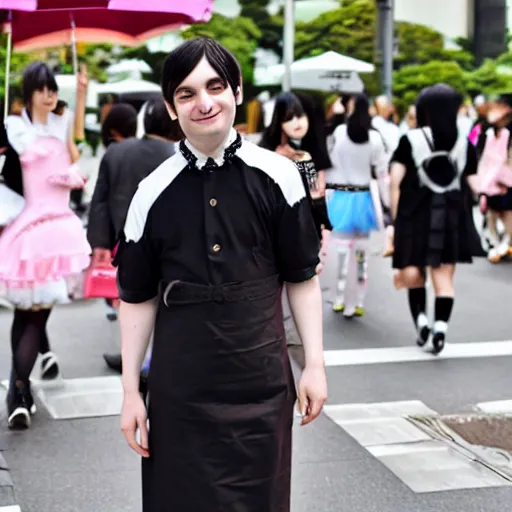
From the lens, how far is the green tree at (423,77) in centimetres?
3050

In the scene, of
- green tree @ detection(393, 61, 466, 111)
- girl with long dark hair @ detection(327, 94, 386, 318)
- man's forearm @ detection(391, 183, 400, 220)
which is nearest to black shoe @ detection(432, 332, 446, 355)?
man's forearm @ detection(391, 183, 400, 220)

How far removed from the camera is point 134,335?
10.4 feet

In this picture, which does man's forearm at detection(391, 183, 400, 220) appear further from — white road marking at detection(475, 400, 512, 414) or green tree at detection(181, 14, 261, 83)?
green tree at detection(181, 14, 261, 83)

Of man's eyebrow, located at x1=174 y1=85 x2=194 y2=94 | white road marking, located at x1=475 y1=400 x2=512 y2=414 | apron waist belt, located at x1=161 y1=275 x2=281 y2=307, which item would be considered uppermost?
man's eyebrow, located at x1=174 y1=85 x2=194 y2=94

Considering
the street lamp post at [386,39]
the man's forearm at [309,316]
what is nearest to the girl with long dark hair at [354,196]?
the man's forearm at [309,316]

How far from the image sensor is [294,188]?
10.4 ft

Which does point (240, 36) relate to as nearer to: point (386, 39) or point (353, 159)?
point (386, 39)

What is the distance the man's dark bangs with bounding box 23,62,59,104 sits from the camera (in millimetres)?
6262

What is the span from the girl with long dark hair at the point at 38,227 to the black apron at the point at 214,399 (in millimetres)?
3228

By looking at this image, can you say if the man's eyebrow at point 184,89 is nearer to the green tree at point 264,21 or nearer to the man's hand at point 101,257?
the man's hand at point 101,257

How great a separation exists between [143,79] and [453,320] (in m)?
15.1

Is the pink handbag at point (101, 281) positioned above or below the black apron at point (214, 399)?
below

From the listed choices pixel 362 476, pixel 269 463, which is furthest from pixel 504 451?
pixel 269 463

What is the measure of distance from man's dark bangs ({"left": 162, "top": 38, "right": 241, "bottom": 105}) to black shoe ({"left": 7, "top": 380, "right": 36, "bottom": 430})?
3.36 m
